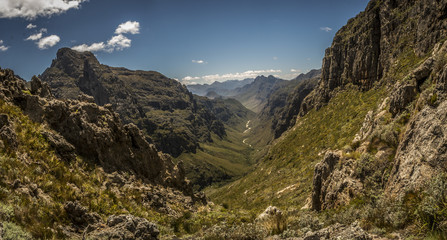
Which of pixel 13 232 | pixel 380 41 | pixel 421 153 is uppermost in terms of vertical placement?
pixel 380 41

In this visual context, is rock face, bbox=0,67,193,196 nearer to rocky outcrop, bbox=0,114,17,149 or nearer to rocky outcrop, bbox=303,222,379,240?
rocky outcrop, bbox=0,114,17,149

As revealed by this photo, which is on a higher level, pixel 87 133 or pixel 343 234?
pixel 87 133

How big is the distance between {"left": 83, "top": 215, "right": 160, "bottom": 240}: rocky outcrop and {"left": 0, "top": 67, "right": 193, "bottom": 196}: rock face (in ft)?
25.0

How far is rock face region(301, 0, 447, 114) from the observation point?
61.7 meters

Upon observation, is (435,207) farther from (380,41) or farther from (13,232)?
(380,41)

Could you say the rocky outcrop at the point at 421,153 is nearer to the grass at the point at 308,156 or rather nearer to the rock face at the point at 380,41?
the grass at the point at 308,156

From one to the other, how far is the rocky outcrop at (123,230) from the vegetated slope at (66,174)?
0.12 ft

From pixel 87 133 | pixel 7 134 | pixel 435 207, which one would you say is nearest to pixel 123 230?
pixel 7 134

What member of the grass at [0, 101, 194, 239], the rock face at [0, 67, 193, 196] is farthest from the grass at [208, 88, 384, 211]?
the grass at [0, 101, 194, 239]

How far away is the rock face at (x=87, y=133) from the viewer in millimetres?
16578

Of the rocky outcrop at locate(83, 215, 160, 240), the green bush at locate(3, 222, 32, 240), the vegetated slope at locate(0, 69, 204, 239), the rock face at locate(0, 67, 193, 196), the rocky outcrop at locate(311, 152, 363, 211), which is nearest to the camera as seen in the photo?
the green bush at locate(3, 222, 32, 240)

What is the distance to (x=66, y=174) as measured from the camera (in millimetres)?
13367

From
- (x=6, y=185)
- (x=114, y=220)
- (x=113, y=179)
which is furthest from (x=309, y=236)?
(x=113, y=179)

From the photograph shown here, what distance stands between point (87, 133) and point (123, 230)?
14837 mm
